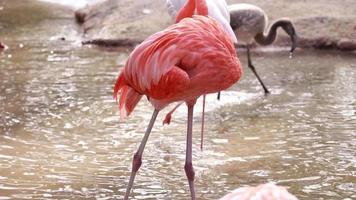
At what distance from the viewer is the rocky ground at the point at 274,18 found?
336 inches

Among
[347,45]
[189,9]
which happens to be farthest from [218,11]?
[347,45]

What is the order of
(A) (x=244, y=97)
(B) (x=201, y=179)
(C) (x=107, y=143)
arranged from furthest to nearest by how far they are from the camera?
(A) (x=244, y=97), (C) (x=107, y=143), (B) (x=201, y=179)

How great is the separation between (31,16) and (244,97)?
5.16m

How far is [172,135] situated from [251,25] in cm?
263

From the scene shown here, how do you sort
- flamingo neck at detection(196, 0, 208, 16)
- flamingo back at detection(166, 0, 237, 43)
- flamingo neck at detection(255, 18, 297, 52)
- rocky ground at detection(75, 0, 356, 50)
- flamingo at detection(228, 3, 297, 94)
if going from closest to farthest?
1. flamingo neck at detection(196, 0, 208, 16)
2. flamingo back at detection(166, 0, 237, 43)
3. flamingo at detection(228, 3, 297, 94)
4. flamingo neck at detection(255, 18, 297, 52)
5. rocky ground at detection(75, 0, 356, 50)

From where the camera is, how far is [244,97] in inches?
253

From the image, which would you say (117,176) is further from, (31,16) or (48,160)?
(31,16)

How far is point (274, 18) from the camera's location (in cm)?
920

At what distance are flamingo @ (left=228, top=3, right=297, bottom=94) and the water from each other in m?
0.29

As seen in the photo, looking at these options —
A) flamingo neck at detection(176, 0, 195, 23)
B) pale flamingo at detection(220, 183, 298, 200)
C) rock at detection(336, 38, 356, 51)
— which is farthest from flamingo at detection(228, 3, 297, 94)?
pale flamingo at detection(220, 183, 298, 200)

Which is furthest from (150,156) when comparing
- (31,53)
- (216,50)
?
(31,53)

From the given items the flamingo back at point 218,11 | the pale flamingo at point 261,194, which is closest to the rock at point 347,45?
the flamingo back at point 218,11

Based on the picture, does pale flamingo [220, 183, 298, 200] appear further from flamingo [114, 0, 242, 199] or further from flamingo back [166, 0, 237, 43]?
flamingo back [166, 0, 237, 43]

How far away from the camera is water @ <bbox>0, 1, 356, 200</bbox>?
418 cm
